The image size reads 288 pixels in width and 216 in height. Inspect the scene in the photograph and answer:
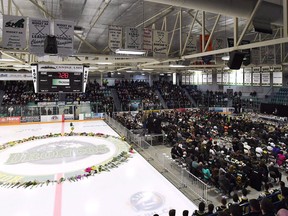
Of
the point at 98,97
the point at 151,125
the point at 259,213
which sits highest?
the point at 98,97

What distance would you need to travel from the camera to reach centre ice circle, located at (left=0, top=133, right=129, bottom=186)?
432 inches

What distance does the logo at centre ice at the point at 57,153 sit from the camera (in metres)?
12.5

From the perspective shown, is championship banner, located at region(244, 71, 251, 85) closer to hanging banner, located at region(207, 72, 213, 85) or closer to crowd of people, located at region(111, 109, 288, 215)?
hanging banner, located at region(207, 72, 213, 85)

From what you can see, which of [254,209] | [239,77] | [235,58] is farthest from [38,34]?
[239,77]

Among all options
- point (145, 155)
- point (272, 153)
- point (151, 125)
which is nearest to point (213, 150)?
point (272, 153)

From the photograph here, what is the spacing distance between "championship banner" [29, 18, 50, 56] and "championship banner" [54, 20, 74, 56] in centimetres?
33

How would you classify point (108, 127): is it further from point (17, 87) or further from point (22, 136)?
point (17, 87)

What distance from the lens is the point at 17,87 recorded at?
32.1 metres

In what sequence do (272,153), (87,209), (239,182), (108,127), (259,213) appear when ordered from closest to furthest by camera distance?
(259,213)
(87,209)
(239,182)
(272,153)
(108,127)

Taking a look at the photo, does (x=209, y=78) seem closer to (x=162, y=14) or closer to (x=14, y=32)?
(x=162, y=14)

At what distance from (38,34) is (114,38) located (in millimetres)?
2962

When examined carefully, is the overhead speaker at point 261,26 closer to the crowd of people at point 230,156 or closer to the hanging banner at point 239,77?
the crowd of people at point 230,156

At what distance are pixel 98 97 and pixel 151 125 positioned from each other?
1710 cm

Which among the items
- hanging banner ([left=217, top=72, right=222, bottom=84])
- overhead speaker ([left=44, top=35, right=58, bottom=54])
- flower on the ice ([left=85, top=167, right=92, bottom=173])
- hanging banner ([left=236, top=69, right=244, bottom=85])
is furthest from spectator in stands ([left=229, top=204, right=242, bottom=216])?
hanging banner ([left=217, top=72, right=222, bottom=84])
